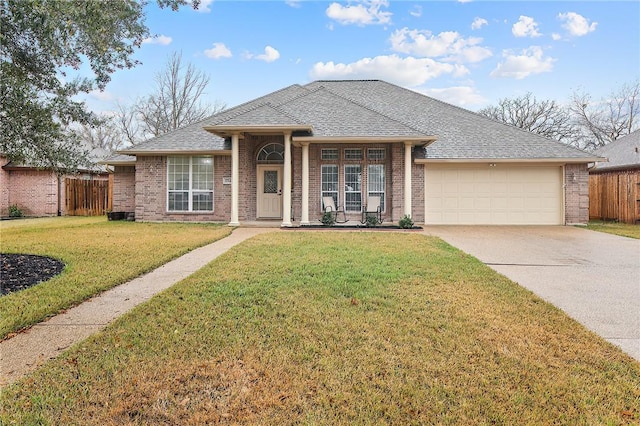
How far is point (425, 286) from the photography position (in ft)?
15.8

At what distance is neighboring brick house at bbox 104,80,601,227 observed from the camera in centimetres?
1293

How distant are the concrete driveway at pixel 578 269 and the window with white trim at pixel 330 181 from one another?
423 cm

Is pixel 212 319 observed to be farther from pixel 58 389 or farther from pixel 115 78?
pixel 115 78

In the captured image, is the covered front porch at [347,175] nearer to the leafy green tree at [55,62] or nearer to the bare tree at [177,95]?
the leafy green tree at [55,62]

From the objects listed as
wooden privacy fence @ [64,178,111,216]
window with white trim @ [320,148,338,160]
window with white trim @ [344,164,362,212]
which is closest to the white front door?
window with white trim @ [320,148,338,160]

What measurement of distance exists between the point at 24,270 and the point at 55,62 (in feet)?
10.9

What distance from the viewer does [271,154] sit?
46.6 ft

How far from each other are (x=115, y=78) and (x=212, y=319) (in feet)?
14.1

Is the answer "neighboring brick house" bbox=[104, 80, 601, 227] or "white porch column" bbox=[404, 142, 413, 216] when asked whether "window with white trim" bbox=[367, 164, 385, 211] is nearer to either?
"neighboring brick house" bbox=[104, 80, 601, 227]

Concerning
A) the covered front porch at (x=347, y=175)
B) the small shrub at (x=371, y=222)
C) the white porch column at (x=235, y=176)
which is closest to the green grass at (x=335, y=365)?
the small shrub at (x=371, y=222)

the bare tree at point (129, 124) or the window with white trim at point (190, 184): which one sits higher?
the bare tree at point (129, 124)

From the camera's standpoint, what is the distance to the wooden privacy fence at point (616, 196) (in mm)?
15047

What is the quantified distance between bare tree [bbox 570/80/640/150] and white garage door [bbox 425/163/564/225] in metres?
22.8

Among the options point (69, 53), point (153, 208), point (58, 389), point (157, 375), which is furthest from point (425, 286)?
point (153, 208)
